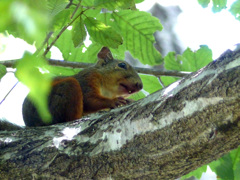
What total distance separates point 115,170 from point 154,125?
0.36 metres

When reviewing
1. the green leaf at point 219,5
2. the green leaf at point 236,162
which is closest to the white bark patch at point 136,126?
the green leaf at point 236,162

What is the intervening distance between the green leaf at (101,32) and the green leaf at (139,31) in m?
0.48

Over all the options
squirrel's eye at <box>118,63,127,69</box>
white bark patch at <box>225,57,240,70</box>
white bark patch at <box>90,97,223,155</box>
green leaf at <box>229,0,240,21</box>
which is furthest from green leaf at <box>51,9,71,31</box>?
green leaf at <box>229,0,240,21</box>

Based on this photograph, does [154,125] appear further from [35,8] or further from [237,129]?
[35,8]

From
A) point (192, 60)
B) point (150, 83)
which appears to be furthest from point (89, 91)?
point (192, 60)

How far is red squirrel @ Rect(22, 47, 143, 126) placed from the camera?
3064mm

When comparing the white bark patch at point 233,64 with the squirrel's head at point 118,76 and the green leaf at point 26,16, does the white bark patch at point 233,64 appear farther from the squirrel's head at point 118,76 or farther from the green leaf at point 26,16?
the squirrel's head at point 118,76

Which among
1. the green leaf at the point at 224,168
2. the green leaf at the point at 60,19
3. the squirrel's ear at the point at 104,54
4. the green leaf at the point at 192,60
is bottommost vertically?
the green leaf at the point at 224,168

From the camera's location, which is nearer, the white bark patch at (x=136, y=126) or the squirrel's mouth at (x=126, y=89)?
the white bark patch at (x=136, y=126)

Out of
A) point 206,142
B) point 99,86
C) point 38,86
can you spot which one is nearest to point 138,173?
point 206,142

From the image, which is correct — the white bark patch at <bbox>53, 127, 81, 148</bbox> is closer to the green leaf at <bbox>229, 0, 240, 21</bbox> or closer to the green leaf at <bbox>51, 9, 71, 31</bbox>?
the green leaf at <bbox>51, 9, 71, 31</bbox>

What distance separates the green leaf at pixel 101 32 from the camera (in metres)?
2.77

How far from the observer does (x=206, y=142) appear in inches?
59.3

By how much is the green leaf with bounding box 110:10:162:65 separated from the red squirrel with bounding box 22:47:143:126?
1.90ft
